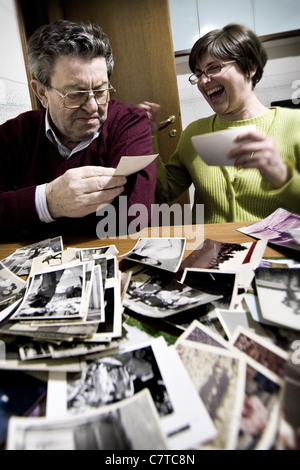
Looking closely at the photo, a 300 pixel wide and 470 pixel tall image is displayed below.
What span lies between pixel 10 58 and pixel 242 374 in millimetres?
2121

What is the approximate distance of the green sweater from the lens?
1090 mm

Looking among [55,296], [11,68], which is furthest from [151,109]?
[55,296]

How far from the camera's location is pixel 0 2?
1717 mm

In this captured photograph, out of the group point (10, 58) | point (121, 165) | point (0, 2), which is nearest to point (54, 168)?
point (121, 165)

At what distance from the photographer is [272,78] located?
2.53 m

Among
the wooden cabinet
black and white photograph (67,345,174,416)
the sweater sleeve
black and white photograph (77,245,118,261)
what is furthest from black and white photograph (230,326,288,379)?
the wooden cabinet

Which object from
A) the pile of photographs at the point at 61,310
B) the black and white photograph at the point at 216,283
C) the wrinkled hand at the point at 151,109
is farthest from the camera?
the wrinkled hand at the point at 151,109

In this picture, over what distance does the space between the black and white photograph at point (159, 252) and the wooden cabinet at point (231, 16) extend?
221cm

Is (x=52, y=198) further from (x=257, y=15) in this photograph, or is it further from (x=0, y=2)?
(x=257, y=15)

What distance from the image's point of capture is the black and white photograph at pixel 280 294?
0.45 meters

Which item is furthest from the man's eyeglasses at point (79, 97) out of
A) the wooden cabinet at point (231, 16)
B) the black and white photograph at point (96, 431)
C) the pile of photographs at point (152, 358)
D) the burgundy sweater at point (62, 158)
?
the wooden cabinet at point (231, 16)

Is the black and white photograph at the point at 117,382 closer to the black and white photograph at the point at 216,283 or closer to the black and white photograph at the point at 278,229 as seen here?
the black and white photograph at the point at 216,283

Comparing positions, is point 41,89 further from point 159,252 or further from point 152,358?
point 152,358

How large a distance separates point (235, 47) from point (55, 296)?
1172 millimetres
